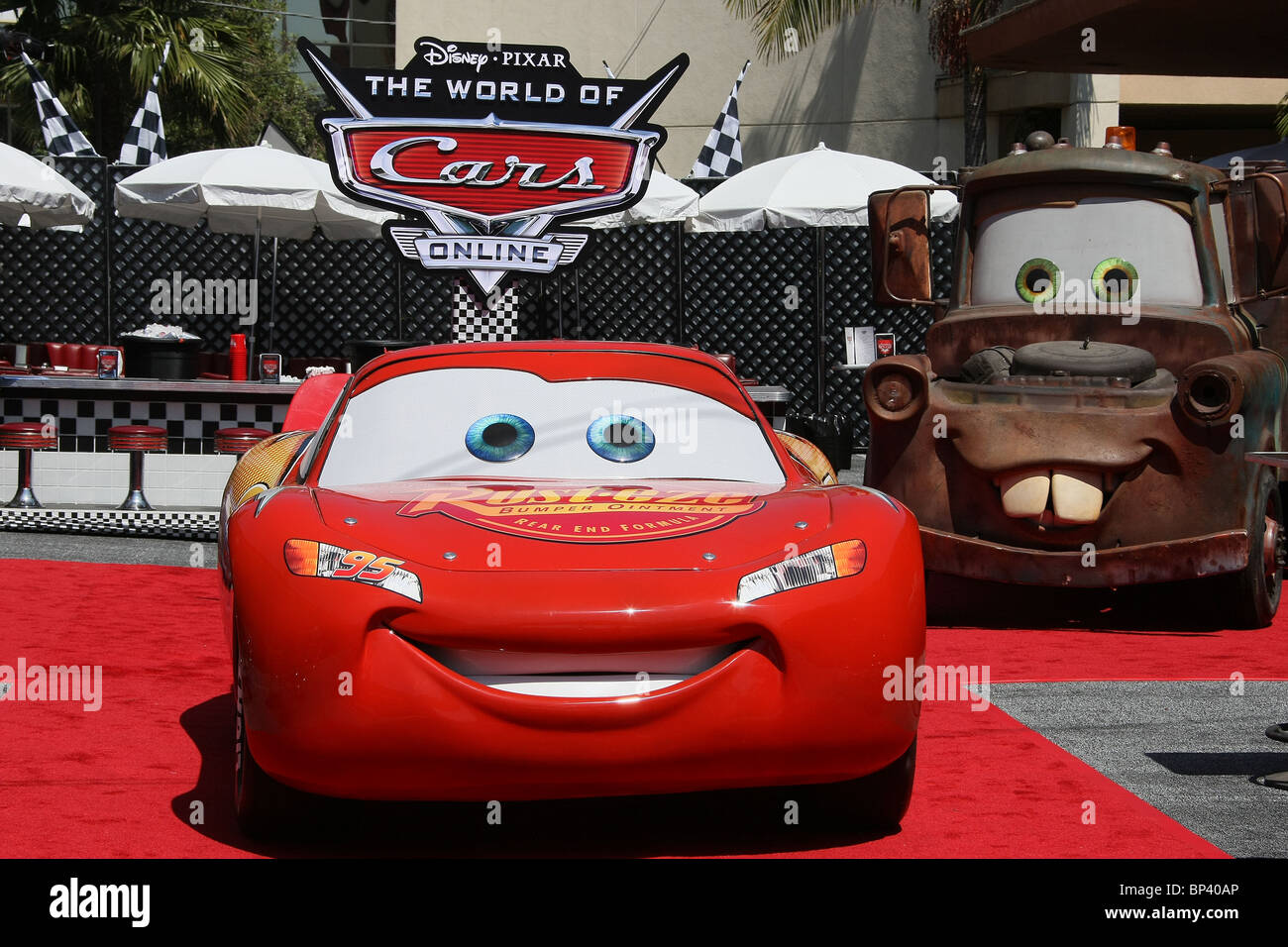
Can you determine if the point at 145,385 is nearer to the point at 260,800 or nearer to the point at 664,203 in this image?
the point at 664,203

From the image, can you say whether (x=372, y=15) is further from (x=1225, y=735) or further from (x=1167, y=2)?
(x=1225, y=735)

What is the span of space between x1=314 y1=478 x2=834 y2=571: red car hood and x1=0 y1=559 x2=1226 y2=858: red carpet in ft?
2.35

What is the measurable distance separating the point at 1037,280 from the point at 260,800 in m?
5.54

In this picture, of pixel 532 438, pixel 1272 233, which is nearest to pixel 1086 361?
pixel 1272 233

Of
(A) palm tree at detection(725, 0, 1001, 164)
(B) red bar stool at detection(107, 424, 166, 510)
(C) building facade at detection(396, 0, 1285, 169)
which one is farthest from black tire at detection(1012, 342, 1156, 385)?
(C) building facade at detection(396, 0, 1285, 169)

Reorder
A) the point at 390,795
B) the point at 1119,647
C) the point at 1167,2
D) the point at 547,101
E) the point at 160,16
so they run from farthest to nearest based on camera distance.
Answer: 1. the point at 160,16
2. the point at 547,101
3. the point at 1167,2
4. the point at 1119,647
5. the point at 390,795

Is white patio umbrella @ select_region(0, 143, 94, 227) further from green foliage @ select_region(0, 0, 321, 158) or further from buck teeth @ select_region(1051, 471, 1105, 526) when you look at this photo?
green foliage @ select_region(0, 0, 321, 158)

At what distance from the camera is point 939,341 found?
8398 millimetres

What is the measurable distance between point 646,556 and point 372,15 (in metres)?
A: 36.9

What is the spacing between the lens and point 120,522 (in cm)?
1188

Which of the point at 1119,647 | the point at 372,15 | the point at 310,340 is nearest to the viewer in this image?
the point at 1119,647

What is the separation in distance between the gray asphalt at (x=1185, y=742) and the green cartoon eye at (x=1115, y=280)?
8.06 feet

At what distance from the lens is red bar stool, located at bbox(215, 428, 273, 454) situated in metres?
11.9
